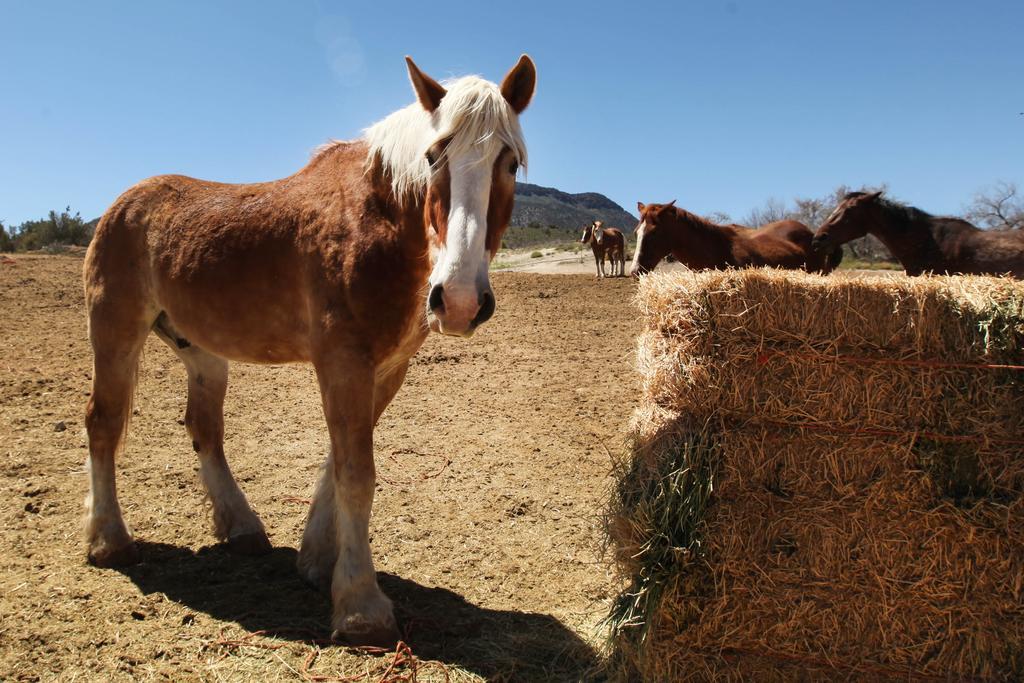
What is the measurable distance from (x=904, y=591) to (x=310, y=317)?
2787 mm

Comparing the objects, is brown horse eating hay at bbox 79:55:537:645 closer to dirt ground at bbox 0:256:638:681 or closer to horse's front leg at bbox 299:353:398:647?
horse's front leg at bbox 299:353:398:647

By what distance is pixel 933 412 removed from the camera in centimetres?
254

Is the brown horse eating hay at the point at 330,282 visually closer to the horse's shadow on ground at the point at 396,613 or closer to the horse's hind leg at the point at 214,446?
the horse's hind leg at the point at 214,446

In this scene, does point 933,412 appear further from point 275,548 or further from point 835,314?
point 275,548

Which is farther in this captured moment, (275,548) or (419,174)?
(275,548)

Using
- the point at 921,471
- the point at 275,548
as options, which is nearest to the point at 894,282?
the point at 921,471

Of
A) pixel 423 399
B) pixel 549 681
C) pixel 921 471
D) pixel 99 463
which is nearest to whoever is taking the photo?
pixel 921 471

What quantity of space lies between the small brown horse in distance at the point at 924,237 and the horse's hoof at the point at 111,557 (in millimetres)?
7562

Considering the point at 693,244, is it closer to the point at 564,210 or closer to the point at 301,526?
the point at 301,526

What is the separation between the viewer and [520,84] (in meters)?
2.92

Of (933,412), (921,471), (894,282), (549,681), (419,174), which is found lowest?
(549,681)

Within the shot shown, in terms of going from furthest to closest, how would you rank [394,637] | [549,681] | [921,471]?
[394,637]
[549,681]
[921,471]

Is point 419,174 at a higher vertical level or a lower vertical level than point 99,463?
higher

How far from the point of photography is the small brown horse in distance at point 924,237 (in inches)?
280
